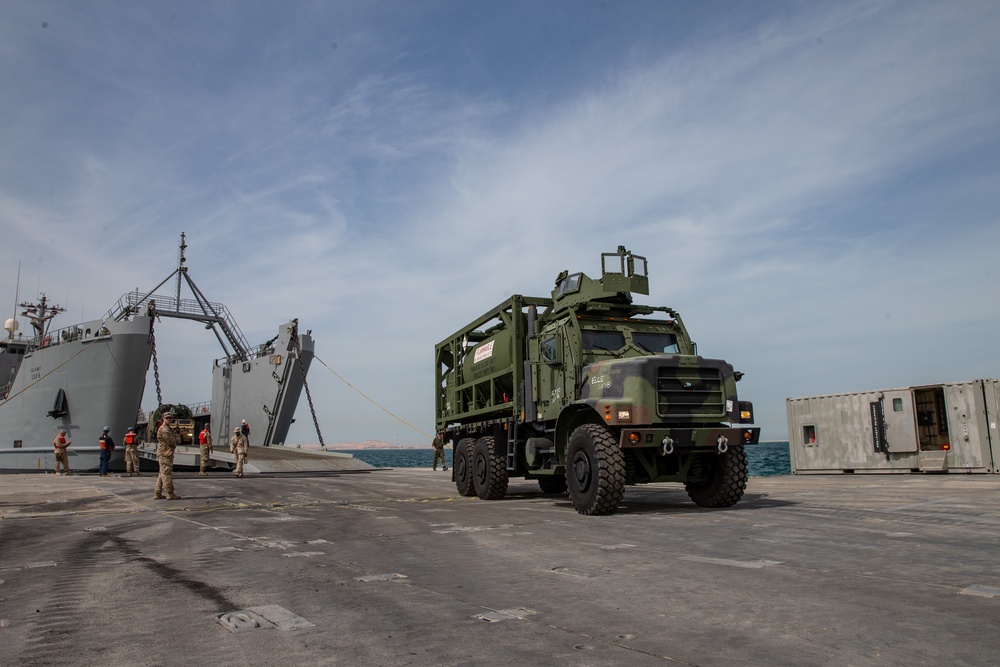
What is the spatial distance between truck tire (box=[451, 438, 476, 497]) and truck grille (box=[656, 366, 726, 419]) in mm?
5293

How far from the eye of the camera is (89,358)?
1345 inches

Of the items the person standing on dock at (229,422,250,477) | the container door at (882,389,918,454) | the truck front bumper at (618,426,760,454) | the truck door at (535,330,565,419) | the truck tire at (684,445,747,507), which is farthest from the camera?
the person standing on dock at (229,422,250,477)

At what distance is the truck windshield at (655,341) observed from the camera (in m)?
11.6

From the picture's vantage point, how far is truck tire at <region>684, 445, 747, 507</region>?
10500 millimetres

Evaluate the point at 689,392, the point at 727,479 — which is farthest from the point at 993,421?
the point at 689,392

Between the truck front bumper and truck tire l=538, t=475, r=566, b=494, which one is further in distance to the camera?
truck tire l=538, t=475, r=566, b=494

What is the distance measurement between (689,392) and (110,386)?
1271 inches

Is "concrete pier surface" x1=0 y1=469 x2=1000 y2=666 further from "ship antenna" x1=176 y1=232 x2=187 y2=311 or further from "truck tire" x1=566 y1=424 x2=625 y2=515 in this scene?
"ship antenna" x1=176 y1=232 x2=187 y2=311

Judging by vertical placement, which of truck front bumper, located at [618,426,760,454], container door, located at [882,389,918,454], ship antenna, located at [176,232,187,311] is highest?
ship antenna, located at [176,232,187,311]

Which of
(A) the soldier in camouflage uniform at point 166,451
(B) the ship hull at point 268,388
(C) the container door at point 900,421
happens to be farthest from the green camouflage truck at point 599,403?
(B) the ship hull at point 268,388

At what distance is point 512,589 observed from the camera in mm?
4910

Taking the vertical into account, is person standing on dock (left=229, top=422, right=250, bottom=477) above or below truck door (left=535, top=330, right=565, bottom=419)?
below

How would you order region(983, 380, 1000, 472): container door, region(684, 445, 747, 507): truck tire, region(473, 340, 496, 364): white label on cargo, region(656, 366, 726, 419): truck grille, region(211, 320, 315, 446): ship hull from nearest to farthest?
region(656, 366, 726, 419): truck grille, region(684, 445, 747, 507): truck tire, region(473, 340, 496, 364): white label on cargo, region(983, 380, 1000, 472): container door, region(211, 320, 315, 446): ship hull

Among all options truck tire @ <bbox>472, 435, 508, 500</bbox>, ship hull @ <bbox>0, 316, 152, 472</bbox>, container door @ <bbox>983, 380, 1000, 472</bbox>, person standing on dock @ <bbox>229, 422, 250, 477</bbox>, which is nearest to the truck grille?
truck tire @ <bbox>472, 435, 508, 500</bbox>
